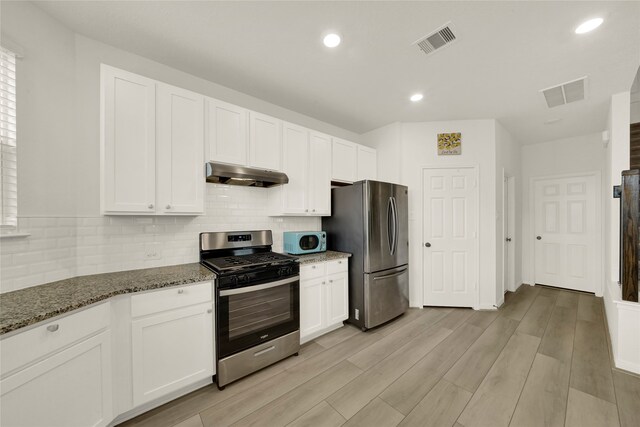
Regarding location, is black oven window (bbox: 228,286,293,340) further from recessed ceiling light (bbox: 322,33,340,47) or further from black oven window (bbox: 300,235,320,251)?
recessed ceiling light (bbox: 322,33,340,47)

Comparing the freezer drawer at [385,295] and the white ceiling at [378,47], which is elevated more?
the white ceiling at [378,47]

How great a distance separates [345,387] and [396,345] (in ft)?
2.89

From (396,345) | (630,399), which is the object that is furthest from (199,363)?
(630,399)

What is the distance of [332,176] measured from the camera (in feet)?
10.6

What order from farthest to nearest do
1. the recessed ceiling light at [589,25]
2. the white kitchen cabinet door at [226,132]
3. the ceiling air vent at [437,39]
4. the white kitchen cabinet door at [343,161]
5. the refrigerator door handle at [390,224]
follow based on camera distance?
the white kitchen cabinet door at [343,161]
the refrigerator door handle at [390,224]
the white kitchen cabinet door at [226,132]
the ceiling air vent at [437,39]
the recessed ceiling light at [589,25]

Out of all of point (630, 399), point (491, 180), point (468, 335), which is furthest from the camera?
point (491, 180)

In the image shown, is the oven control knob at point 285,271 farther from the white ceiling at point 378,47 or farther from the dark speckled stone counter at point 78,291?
the white ceiling at point 378,47

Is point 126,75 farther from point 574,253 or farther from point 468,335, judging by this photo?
point 574,253

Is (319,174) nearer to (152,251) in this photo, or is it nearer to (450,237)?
(152,251)

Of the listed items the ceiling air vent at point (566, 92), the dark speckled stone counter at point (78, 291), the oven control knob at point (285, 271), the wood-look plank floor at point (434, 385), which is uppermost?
the ceiling air vent at point (566, 92)

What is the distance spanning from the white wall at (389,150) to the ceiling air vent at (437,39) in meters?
1.65

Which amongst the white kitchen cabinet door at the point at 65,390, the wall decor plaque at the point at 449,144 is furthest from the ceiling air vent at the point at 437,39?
the white kitchen cabinet door at the point at 65,390

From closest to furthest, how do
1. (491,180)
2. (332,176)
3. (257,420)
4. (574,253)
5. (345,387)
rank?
(257,420), (345,387), (332,176), (491,180), (574,253)

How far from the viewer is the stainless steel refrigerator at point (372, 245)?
2.92 m
